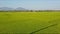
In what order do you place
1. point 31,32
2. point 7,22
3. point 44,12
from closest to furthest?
1. point 31,32
2. point 7,22
3. point 44,12

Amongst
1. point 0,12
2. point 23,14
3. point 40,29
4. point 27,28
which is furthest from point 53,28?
point 0,12

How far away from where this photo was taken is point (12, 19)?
1.03m

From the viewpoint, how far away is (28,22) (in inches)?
39.7

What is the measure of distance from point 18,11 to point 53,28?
369 mm

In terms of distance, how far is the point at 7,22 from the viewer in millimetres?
1007

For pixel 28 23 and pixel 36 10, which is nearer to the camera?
pixel 28 23

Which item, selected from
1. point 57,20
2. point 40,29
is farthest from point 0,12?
point 57,20

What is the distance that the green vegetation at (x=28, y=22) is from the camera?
920 mm

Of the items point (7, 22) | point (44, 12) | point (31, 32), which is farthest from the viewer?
point (44, 12)

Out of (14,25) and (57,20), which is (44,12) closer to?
(57,20)

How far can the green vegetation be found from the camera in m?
0.92

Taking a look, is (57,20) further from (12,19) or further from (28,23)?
(12,19)

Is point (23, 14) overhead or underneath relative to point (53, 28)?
overhead

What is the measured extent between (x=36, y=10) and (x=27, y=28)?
0.23 m
